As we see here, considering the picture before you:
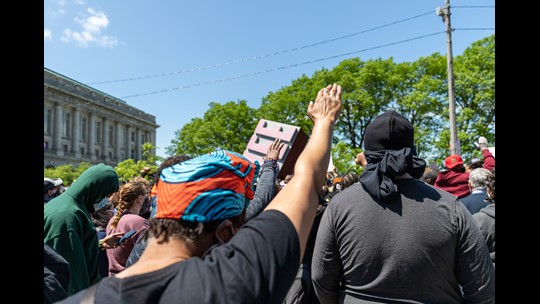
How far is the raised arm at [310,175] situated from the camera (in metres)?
1.25

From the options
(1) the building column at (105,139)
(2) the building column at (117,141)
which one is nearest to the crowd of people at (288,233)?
(1) the building column at (105,139)

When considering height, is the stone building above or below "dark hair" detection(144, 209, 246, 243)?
above

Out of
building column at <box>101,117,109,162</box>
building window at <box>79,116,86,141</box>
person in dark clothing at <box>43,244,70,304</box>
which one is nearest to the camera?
person in dark clothing at <box>43,244,70,304</box>

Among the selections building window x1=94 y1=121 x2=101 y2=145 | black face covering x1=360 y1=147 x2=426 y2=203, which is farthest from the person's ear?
building window x1=94 y1=121 x2=101 y2=145

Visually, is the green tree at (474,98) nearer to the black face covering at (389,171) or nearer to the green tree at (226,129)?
the green tree at (226,129)

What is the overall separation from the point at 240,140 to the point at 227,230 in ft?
122

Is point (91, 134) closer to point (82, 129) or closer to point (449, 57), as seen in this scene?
point (82, 129)

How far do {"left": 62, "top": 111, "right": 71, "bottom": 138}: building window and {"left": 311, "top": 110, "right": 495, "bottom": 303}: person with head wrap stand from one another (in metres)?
74.0

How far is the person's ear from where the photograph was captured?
132cm

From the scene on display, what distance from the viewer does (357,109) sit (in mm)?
31844

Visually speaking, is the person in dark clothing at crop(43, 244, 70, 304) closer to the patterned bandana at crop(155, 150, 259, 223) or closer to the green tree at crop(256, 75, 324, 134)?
the patterned bandana at crop(155, 150, 259, 223)
